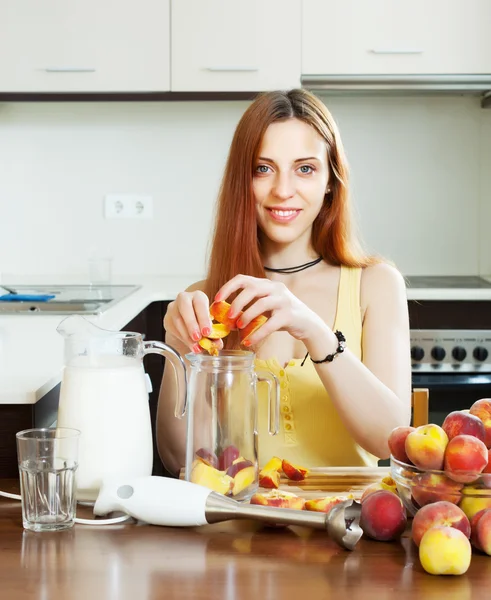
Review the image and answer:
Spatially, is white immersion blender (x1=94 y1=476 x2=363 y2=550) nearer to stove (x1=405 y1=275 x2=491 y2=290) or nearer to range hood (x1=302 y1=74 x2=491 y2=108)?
stove (x1=405 y1=275 x2=491 y2=290)

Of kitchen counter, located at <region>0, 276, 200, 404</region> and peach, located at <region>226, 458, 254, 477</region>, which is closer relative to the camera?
peach, located at <region>226, 458, 254, 477</region>

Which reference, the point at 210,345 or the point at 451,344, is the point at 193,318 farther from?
the point at 451,344

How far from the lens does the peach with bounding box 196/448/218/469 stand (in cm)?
98

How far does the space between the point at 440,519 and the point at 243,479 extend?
0.24 meters

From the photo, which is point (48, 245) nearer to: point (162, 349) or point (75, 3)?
point (75, 3)

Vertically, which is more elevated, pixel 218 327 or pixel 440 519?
pixel 218 327

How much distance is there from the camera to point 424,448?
89cm

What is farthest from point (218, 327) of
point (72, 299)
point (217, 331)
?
point (72, 299)

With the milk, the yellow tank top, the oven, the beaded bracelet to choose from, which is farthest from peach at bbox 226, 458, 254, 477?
the oven

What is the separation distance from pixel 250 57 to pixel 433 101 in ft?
2.27

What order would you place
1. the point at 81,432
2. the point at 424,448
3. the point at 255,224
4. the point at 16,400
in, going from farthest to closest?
1. the point at 255,224
2. the point at 16,400
3. the point at 81,432
4. the point at 424,448

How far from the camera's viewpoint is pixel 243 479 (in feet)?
3.21

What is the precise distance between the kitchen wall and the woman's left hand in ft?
6.46

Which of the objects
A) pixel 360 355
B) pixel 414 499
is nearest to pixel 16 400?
pixel 414 499
